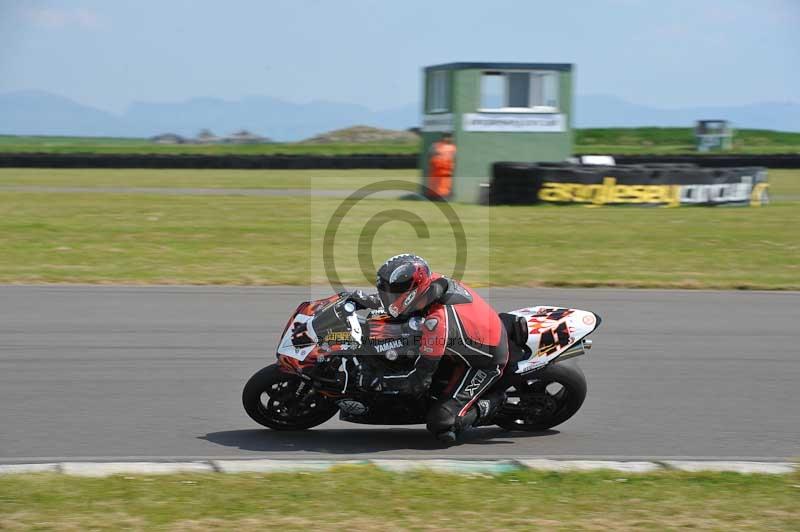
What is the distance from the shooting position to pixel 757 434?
21.7ft

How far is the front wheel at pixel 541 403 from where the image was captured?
6613 mm

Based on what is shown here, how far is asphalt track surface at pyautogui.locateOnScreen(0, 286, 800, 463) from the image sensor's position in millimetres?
6266

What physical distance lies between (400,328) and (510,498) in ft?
4.85

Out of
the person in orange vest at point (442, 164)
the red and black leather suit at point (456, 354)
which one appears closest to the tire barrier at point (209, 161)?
the person in orange vest at point (442, 164)

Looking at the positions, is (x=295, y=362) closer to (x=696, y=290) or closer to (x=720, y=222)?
(x=696, y=290)

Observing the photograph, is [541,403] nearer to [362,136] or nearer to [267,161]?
[267,161]

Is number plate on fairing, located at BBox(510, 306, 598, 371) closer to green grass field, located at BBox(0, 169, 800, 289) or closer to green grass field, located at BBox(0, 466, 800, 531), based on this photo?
green grass field, located at BBox(0, 466, 800, 531)

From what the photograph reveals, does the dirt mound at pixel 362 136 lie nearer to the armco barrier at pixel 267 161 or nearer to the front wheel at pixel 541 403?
the armco barrier at pixel 267 161

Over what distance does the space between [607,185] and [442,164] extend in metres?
3.83

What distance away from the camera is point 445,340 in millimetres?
6199

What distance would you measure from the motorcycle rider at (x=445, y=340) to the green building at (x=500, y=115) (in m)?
18.1

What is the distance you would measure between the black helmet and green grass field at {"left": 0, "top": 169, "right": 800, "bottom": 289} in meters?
6.61

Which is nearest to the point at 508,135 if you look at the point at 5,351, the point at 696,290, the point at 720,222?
the point at 720,222

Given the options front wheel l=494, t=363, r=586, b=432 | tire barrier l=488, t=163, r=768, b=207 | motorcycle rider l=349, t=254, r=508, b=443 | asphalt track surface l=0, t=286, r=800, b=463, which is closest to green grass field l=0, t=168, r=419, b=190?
tire barrier l=488, t=163, r=768, b=207
